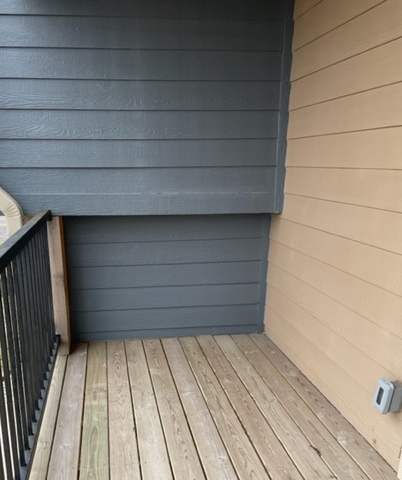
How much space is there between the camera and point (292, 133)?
7.81ft

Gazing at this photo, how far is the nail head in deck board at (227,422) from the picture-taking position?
1629mm

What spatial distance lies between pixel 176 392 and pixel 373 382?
0.98 m

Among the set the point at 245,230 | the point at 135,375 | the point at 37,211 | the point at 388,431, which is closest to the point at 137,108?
the point at 37,211

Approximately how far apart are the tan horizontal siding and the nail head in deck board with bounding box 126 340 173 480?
888 millimetres

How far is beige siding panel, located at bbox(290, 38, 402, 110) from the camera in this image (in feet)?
5.04

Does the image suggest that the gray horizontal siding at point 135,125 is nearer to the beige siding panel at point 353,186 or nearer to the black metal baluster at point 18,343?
the beige siding panel at point 353,186

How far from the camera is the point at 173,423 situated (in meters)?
1.89

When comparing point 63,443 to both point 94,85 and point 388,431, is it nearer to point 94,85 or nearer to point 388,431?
point 388,431

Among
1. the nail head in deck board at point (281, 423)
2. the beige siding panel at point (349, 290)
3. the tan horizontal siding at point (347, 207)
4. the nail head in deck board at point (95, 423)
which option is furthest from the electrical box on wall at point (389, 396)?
the nail head in deck board at point (95, 423)

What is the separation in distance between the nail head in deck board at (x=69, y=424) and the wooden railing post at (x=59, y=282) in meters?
0.15

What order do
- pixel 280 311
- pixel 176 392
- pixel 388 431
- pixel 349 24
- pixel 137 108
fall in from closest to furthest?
pixel 388 431, pixel 349 24, pixel 176 392, pixel 137 108, pixel 280 311

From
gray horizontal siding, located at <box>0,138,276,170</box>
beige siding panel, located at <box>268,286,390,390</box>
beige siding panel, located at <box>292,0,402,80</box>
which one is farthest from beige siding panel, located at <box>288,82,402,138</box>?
beige siding panel, located at <box>268,286,390,390</box>

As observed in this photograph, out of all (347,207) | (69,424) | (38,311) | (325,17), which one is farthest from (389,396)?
(325,17)

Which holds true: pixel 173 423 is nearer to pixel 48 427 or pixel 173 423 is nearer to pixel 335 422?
pixel 48 427
